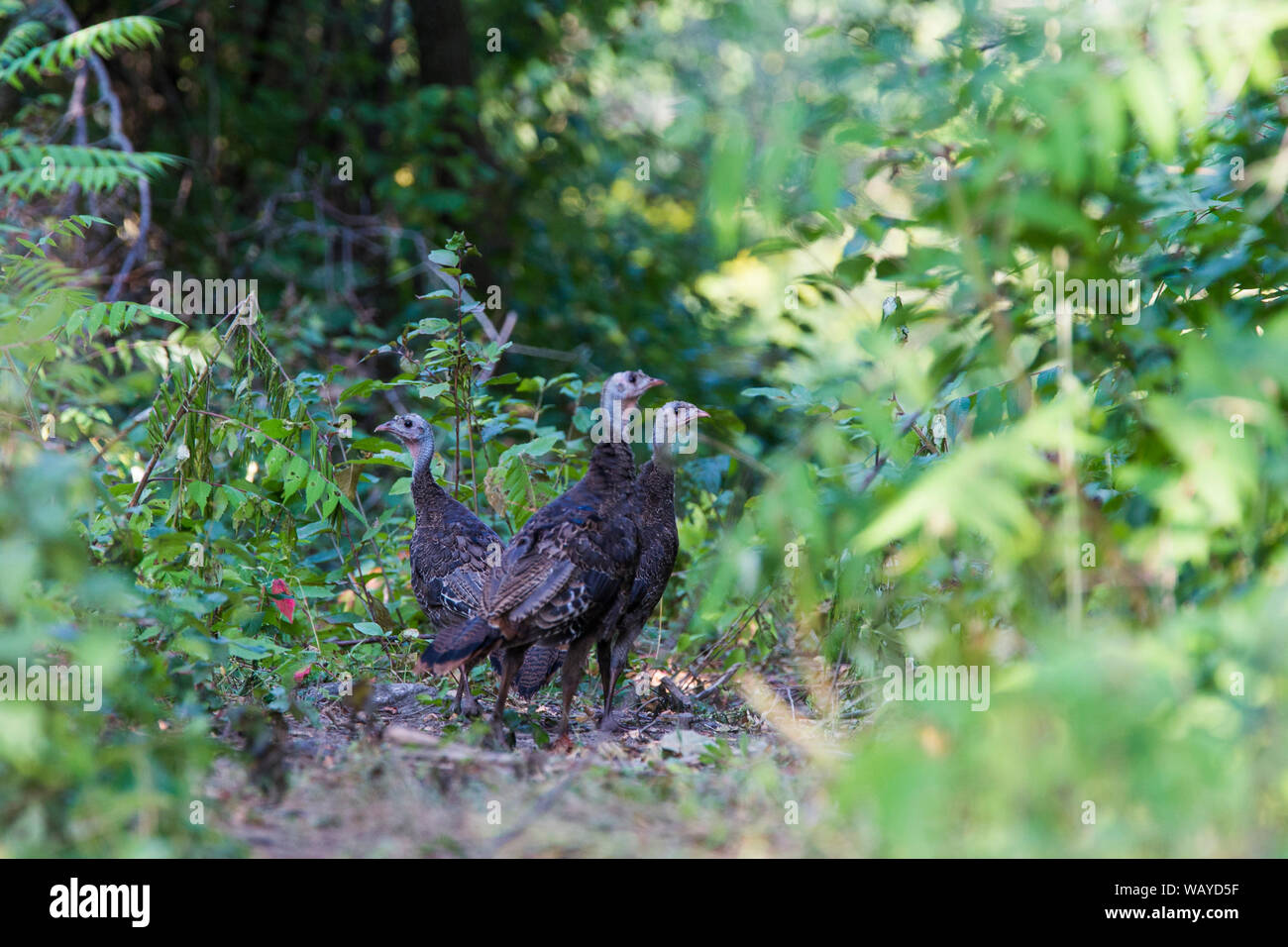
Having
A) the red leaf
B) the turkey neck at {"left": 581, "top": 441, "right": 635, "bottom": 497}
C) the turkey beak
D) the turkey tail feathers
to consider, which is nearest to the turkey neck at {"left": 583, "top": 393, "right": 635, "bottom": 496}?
the turkey neck at {"left": 581, "top": 441, "right": 635, "bottom": 497}

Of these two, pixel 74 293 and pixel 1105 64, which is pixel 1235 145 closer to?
pixel 1105 64

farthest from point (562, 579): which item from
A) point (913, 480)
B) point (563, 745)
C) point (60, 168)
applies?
point (60, 168)

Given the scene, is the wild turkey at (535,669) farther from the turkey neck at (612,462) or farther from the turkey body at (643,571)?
the turkey neck at (612,462)

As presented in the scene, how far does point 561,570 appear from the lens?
5816mm

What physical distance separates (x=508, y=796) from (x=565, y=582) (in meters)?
1.55

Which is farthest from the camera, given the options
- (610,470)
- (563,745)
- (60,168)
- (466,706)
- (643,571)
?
(60,168)

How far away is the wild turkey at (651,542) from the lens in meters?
6.51

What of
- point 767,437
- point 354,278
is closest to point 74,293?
point 354,278

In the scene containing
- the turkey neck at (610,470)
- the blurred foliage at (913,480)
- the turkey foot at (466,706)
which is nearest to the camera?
the blurred foliage at (913,480)

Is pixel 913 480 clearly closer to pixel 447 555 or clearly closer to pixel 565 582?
pixel 565 582

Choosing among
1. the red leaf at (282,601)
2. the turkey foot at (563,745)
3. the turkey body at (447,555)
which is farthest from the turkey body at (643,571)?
the red leaf at (282,601)

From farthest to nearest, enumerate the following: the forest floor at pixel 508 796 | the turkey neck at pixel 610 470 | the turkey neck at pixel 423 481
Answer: the turkey neck at pixel 423 481
the turkey neck at pixel 610 470
the forest floor at pixel 508 796

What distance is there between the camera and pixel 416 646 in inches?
280

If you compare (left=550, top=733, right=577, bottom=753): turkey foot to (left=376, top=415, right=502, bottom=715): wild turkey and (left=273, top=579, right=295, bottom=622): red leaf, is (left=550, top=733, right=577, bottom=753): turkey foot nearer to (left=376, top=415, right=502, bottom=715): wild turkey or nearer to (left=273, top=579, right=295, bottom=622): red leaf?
(left=376, top=415, right=502, bottom=715): wild turkey
